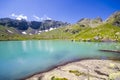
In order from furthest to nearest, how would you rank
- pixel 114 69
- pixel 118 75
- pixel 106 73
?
pixel 114 69
pixel 106 73
pixel 118 75

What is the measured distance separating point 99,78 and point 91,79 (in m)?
2.98

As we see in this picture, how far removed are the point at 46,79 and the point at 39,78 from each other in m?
3.05

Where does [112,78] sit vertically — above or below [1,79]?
above

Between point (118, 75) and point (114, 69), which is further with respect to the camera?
point (114, 69)

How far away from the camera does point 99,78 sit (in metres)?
49.8

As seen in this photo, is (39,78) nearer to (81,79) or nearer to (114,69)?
(81,79)

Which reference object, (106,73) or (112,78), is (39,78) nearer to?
(106,73)

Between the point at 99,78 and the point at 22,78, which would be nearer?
the point at 99,78

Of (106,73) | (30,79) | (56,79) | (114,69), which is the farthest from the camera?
(114,69)

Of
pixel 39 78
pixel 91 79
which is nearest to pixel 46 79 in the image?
pixel 39 78

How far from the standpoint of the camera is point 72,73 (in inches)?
2203

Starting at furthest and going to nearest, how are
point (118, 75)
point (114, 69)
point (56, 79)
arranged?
→ point (114, 69)
point (56, 79)
point (118, 75)

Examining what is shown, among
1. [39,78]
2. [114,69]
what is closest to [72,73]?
[39,78]

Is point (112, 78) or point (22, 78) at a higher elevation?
point (112, 78)
